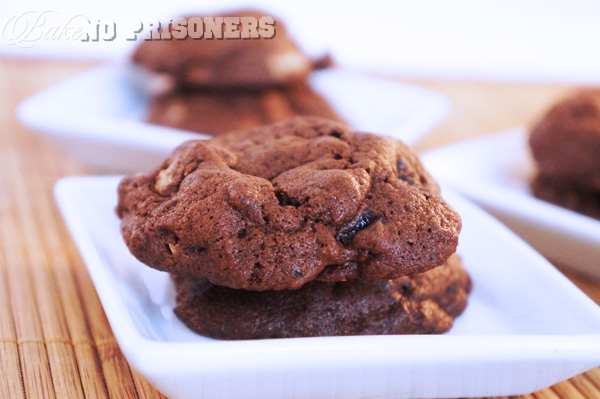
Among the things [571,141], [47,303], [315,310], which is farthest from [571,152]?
[47,303]

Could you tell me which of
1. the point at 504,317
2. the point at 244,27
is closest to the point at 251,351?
the point at 504,317

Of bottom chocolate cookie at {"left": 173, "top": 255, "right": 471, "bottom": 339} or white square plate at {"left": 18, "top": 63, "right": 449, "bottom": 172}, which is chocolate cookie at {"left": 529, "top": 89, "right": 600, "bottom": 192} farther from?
bottom chocolate cookie at {"left": 173, "top": 255, "right": 471, "bottom": 339}

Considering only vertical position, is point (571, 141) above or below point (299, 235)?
below

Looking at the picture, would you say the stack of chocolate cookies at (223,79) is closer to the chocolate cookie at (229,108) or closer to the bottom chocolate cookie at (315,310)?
the chocolate cookie at (229,108)

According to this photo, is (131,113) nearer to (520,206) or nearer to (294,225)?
(520,206)

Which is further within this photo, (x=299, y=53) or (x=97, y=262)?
(x=299, y=53)

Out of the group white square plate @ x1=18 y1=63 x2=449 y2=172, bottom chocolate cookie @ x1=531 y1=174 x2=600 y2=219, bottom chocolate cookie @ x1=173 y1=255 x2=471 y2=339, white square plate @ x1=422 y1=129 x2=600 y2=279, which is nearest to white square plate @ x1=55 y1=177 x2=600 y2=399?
bottom chocolate cookie @ x1=173 y1=255 x2=471 y2=339

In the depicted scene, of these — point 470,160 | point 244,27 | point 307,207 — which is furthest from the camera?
Result: point 244,27

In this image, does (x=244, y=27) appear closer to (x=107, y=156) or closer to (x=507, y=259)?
(x=107, y=156)
